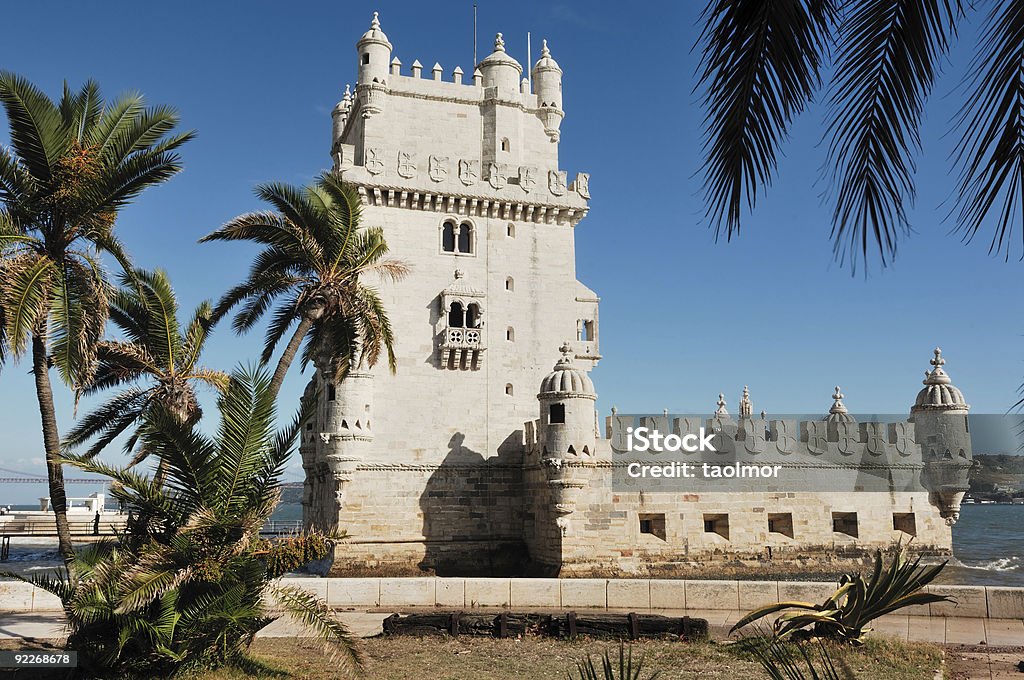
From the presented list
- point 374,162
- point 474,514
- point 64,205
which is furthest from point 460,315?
point 64,205

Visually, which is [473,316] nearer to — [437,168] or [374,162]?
[437,168]

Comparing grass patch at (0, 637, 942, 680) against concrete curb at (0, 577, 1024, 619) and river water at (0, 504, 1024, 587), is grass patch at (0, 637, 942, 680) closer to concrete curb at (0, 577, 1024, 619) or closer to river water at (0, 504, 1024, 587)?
concrete curb at (0, 577, 1024, 619)

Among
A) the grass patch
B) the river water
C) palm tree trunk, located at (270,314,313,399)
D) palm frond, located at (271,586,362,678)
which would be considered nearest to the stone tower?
the river water

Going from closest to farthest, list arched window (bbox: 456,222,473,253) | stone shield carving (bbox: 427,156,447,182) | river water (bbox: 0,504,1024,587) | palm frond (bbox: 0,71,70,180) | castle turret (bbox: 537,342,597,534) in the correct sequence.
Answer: palm frond (bbox: 0,71,70,180) < castle turret (bbox: 537,342,597,534) < stone shield carving (bbox: 427,156,447,182) < arched window (bbox: 456,222,473,253) < river water (bbox: 0,504,1024,587)

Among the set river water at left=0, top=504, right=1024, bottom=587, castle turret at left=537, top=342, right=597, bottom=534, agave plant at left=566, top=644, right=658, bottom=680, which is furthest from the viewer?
river water at left=0, top=504, right=1024, bottom=587

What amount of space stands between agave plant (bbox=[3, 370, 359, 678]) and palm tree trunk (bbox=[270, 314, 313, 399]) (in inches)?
148

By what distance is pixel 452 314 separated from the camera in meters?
25.9

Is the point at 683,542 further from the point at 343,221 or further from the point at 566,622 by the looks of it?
the point at 343,221

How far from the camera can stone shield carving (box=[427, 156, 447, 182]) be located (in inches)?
1030

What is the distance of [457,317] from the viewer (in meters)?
25.9

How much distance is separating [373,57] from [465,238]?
6433 millimetres

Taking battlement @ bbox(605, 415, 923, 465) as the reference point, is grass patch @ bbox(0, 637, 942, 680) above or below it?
below

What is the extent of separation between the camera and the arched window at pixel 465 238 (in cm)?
2670

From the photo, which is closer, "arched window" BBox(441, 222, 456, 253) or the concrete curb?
the concrete curb
